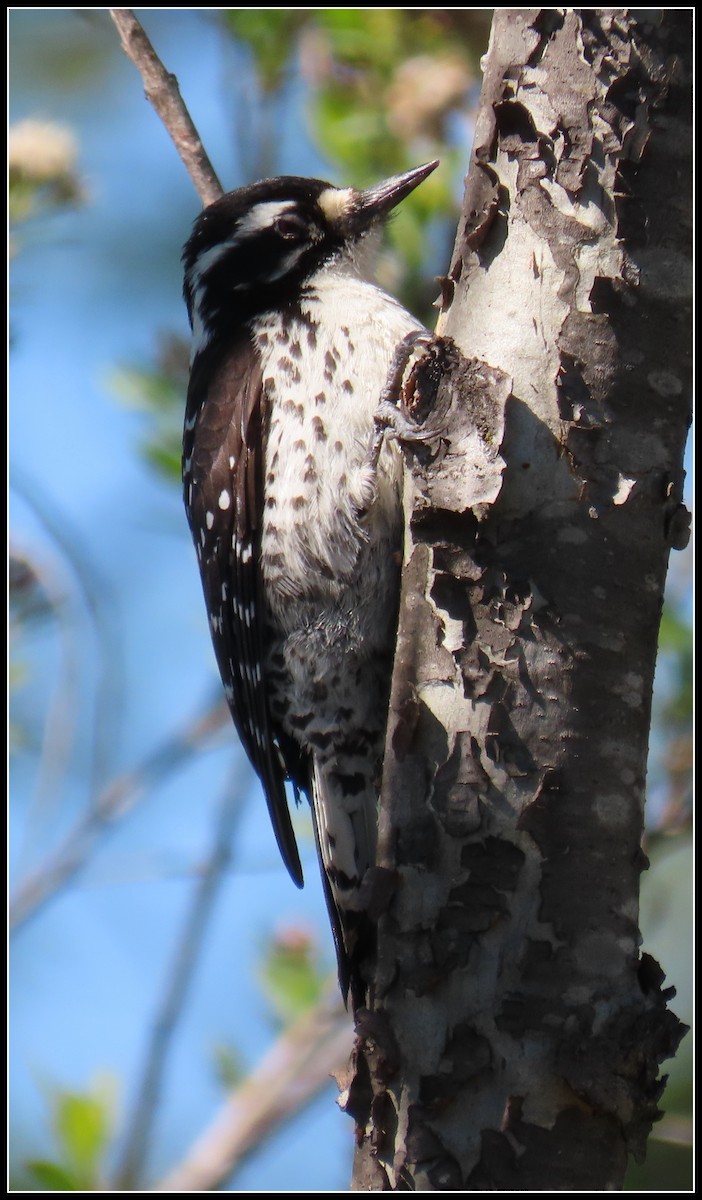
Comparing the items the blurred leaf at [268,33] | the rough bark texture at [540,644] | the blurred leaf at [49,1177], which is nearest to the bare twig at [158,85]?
the rough bark texture at [540,644]

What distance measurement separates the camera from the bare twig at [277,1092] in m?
3.97

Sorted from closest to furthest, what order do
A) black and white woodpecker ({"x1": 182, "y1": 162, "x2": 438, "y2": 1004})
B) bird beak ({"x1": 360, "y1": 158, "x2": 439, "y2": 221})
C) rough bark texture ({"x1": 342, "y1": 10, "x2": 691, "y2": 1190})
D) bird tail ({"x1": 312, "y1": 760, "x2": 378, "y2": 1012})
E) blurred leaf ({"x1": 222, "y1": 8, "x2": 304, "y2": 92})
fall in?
rough bark texture ({"x1": 342, "y1": 10, "x2": 691, "y2": 1190})
black and white woodpecker ({"x1": 182, "y1": 162, "x2": 438, "y2": 1004})
bird tail ({"x1": 312, "y1": 760, "x2": 378, "y2": 1012})
bird beak ({"x1": 360, "y1": 158, "x2": 439, "y2": 221})
blurred leaf ({"x1": 222, "y1": 8, "x2": 304, "y2": 92})

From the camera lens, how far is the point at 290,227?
3.45 m

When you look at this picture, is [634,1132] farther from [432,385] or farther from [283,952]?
[283,952]

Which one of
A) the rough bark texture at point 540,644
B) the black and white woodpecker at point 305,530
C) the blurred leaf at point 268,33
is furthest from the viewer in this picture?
the blurred leaf at point 268,33

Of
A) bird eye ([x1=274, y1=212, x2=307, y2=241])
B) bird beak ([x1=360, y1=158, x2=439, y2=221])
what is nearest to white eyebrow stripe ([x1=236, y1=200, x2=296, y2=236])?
bird eye ([x1=274, y1=212, x2=307, y2=241])

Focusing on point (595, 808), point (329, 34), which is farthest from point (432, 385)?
point (329, 34)

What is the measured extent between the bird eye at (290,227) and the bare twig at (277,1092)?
250cm

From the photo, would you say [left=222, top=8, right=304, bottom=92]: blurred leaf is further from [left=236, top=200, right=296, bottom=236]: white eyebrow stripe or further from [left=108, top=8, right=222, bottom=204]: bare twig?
[left=108, top=8, right=222, bottom=204]: bare twig

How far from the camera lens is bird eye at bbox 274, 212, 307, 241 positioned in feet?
11.3

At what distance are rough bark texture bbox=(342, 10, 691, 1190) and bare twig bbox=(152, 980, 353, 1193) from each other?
7.37 feet

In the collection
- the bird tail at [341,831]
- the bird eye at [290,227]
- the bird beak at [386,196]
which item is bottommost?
the bird tail at [341,831]

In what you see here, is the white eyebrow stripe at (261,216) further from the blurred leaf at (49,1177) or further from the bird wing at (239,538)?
the blurred leaf at (49,1177)

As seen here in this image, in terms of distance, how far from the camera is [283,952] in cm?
452
